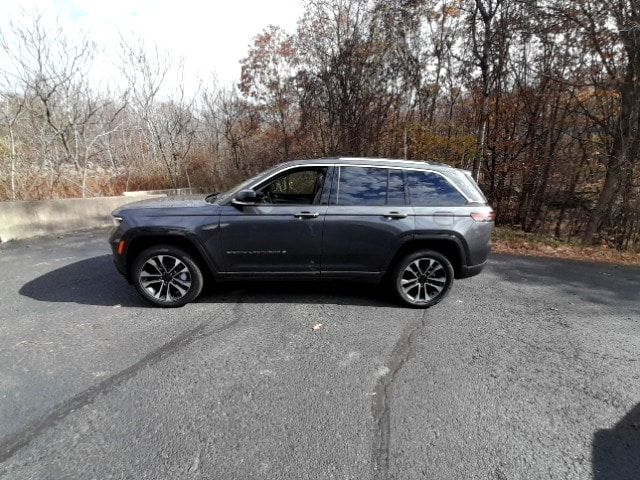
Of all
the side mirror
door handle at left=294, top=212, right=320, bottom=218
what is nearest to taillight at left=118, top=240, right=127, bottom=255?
the side mirror

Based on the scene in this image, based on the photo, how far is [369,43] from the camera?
10.9m

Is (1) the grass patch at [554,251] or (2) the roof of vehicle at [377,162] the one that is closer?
(2) the roof of vehicle at [377,162]

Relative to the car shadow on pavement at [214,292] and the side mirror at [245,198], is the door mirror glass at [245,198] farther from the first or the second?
the car shadow on pavement at [214,292]

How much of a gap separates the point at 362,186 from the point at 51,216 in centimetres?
763

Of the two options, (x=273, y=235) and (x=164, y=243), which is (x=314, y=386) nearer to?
(x=273, y=235)

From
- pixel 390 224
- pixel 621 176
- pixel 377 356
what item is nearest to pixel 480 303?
pixel 390 224

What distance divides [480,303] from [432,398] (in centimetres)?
215

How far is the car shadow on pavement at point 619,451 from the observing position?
75.5 inches

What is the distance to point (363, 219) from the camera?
12.5 ft

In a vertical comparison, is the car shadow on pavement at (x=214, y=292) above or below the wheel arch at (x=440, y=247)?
below

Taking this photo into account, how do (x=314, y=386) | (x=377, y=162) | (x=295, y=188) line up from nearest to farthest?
(x=314, y=386) → (x=377, y=162) → (x=295, y=188)

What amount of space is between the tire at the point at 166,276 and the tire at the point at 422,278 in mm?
2449

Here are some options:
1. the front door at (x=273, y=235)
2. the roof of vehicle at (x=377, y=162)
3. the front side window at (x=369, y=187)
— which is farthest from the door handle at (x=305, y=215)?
the roof of vehicle at (x=377, y=162)

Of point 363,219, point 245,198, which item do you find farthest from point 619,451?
point 245,198
